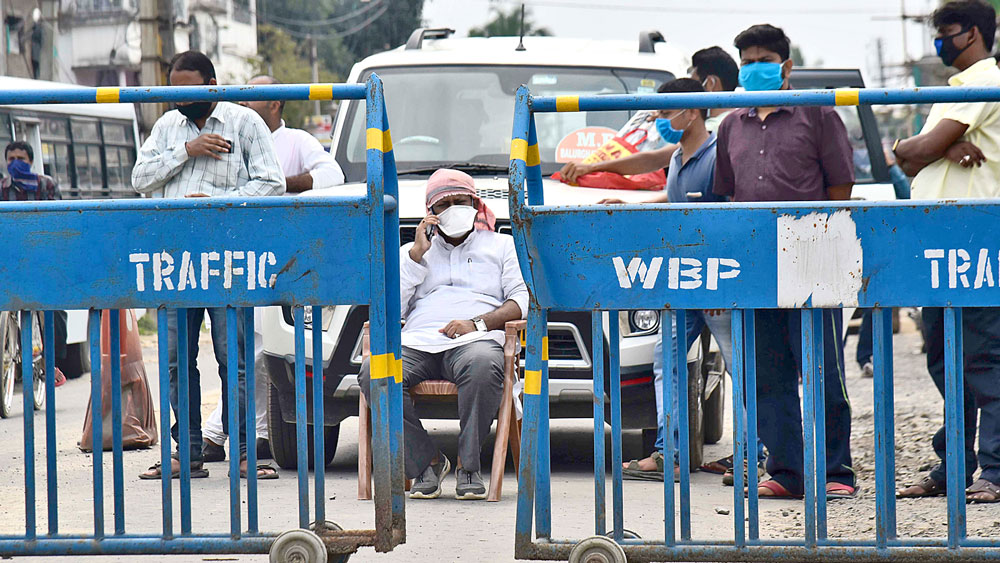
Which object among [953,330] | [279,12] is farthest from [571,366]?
[279,12]

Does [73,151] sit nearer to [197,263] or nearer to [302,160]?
[302,160]

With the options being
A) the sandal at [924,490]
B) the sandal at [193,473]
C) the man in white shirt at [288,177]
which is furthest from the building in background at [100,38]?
the sandal at [924,490]

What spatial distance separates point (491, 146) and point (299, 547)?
143 inches

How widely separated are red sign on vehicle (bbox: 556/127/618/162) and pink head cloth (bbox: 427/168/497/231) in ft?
3.16

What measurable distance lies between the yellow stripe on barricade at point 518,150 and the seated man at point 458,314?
212 cm

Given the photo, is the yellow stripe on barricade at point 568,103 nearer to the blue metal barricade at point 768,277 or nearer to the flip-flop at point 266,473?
the blue metal barricade at point 768,277

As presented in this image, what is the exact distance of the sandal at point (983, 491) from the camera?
5.35m

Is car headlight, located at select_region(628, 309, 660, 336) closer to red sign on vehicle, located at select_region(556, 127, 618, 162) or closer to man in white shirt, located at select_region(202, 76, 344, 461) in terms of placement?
red sign on vehicle, located at select_region(556, 127, 618, 162)

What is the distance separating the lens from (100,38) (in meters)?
50.4

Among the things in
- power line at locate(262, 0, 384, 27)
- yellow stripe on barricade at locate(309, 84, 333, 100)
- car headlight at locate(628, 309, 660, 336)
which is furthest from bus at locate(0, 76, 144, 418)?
power line at locate(262, 0, 384, 27)

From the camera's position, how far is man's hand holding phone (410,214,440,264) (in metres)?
6.11

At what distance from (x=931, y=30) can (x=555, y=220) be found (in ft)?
8.67

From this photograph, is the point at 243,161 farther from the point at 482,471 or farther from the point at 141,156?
the point at 482,471

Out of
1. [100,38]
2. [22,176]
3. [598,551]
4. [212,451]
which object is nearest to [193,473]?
[212,451]
